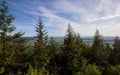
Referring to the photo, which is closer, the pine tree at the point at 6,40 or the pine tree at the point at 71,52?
the pine tree at the point at 6,40

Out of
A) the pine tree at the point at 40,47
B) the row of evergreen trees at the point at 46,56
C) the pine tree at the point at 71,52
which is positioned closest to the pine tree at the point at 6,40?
the row of evergreen trees at the point at 46,56

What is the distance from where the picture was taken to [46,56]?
A: 4234 cm

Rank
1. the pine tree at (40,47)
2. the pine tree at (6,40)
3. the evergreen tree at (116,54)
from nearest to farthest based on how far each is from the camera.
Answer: the pine tree at (6,40)
the pine tree at (40,47)
the evergreen tree at (116,54)

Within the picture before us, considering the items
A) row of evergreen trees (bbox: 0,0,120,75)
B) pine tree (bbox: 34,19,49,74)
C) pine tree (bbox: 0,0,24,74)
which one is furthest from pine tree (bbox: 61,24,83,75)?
pine tree (bbox: 0,0,24,74)

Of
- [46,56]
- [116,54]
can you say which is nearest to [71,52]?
[46,56]

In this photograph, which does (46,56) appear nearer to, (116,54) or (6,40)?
(6,40)

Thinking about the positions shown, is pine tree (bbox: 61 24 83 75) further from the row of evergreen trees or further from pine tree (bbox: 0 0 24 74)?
pine tree (bbox: 0 0 24 74)

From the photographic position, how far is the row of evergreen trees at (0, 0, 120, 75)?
28.0 m

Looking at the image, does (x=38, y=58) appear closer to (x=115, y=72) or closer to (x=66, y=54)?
(x=66, y=54)

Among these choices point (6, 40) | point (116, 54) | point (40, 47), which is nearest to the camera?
point (6, 40)

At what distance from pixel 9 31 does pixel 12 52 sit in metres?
3.37

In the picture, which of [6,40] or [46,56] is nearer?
[6,40]

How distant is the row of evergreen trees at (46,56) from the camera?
2798 cm

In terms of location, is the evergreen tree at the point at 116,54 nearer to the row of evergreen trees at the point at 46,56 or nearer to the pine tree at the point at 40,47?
the row of evergreen trees at the point at 46,56
